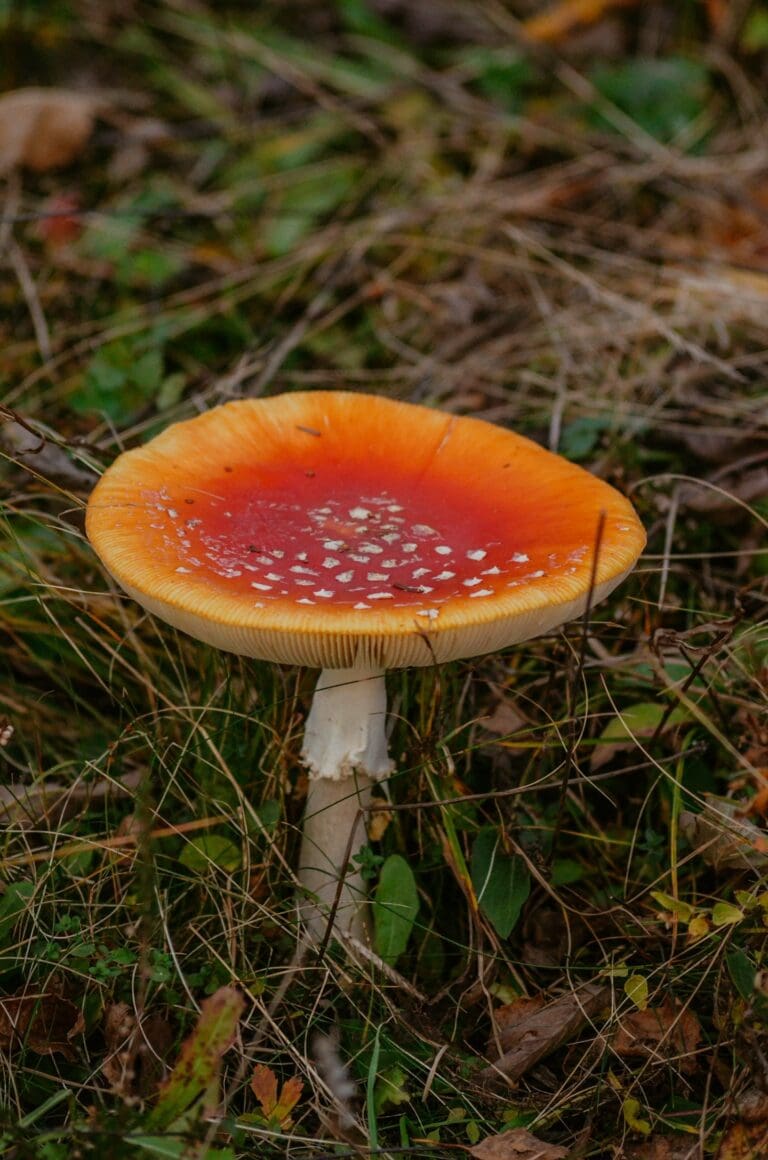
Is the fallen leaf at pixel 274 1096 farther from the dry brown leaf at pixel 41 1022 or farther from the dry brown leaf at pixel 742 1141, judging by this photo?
the dry brown leaf at pixel 742 1141

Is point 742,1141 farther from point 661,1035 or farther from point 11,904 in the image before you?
point 11,904

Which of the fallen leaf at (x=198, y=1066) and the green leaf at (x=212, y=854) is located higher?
the fallen leaf at (x=198, y=1066)

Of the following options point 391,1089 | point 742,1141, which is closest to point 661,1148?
point 742,1141

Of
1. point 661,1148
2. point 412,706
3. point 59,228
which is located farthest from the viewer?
point 59,228

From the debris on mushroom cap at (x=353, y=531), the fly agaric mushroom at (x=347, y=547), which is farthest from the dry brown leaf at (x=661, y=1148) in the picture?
the debris on mushroom cap at (x=353, y=531)

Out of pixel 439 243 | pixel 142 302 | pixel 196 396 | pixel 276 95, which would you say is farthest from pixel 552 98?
pixel 196 396
